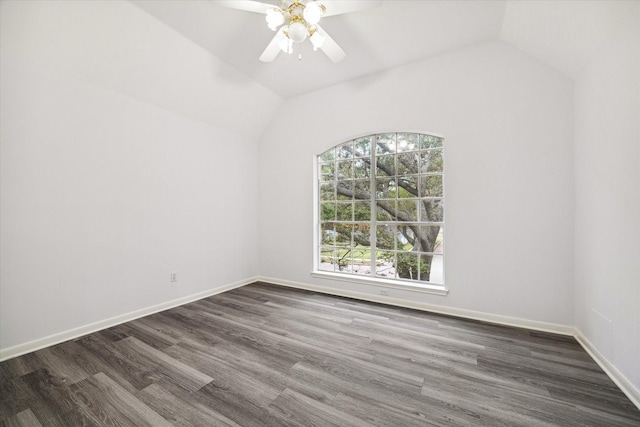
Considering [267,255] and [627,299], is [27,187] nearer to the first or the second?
[267,255]

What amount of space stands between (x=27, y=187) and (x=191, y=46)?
2.10 metres

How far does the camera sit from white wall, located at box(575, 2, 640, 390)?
5.50 feet

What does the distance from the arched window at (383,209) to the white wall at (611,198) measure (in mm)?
1238

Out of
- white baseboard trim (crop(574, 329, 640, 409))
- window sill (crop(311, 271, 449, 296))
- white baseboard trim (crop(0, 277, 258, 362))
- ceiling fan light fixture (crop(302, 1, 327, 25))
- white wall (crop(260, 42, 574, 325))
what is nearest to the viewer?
white baseboard trim (crop(574, 329, 640, 409))

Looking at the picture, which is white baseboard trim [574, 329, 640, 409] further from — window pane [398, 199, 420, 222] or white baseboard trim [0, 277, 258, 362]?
white baseboard trim [0, 277, 258, 362]

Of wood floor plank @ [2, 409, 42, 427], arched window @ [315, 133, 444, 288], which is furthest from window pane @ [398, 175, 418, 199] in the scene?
wood floor plank @ [2, 409, 42, 427]

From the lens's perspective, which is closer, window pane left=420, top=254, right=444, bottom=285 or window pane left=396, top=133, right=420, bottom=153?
window pane left=420, top=254, right=444, bottom=285

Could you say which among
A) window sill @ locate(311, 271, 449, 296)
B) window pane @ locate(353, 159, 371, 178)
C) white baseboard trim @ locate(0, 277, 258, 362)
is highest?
window pane @ locate(353, 159, 371, 178)

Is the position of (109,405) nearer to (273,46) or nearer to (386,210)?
(273,46)

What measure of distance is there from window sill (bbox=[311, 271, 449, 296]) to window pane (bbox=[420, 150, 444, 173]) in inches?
58.3

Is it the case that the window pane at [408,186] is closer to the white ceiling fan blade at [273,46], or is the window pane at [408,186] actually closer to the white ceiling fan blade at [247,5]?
the white ceiling fan blade at [273,46]

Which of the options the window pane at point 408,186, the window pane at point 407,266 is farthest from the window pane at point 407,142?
the window pane at point 407,266

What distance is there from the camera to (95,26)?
2.29 m

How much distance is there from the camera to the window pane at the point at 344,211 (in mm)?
3912
